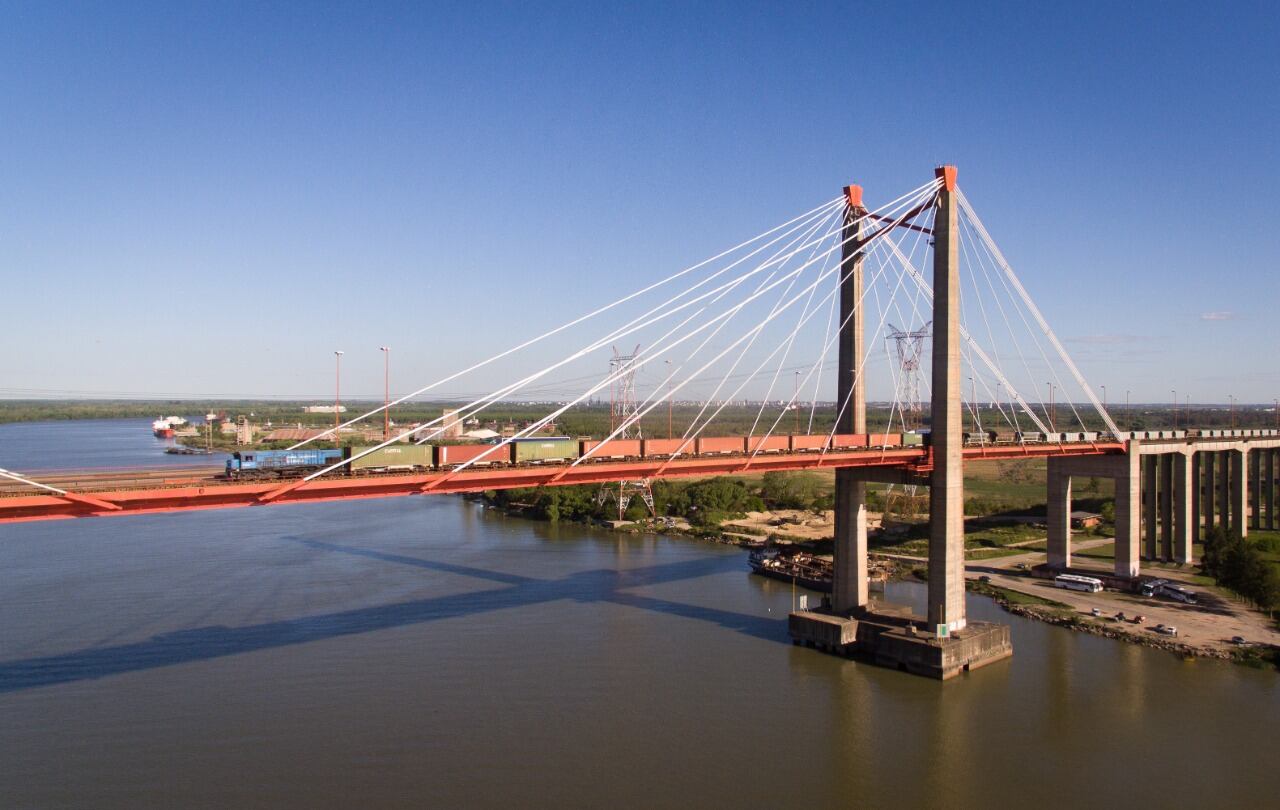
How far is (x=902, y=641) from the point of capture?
1741 centimetres

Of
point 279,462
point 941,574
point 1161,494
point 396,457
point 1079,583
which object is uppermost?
point 396,457

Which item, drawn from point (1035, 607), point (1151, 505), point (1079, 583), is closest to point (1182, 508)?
point (1151, 505)

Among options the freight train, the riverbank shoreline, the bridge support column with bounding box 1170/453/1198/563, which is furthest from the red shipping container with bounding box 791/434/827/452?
the bridge support column with bounding box 1170/453/1198/563

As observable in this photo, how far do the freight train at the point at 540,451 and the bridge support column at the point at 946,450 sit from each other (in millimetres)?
1210

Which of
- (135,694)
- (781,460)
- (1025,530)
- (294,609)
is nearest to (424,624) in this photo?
(294,609)

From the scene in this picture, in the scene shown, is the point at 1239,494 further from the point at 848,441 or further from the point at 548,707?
the point at 548,707

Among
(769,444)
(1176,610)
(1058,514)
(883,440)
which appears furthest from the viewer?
(1058,514)

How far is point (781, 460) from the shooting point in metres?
17.6

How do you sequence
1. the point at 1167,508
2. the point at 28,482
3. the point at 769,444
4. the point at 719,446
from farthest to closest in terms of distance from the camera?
1. the point at 1167,508
2. the point at 769,444
3. the point at 719,446
4. the point at 28,482

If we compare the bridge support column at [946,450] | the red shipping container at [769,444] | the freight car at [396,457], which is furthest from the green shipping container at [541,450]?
the bridge support column at [946,450]

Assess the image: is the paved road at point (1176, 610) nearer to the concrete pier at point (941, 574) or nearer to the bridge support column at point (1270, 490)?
the concrete pier at point (941, 574)

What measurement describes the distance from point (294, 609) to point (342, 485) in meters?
9.52

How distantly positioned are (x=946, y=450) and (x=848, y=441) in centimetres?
368

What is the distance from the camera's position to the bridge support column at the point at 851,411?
2006 cm
